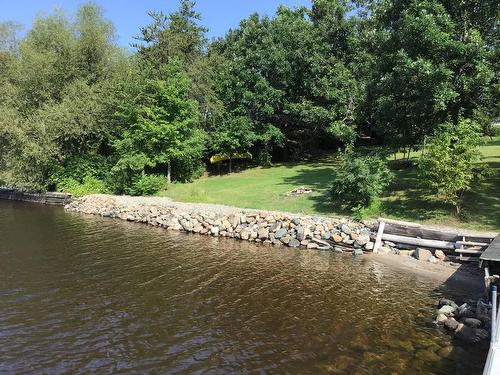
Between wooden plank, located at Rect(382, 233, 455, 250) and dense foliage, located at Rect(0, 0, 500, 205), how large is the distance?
10.7 m

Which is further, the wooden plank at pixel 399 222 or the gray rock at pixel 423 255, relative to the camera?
the wooden plank at pixel 399 222

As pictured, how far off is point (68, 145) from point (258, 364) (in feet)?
112

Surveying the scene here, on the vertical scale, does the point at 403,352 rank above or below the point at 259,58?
below

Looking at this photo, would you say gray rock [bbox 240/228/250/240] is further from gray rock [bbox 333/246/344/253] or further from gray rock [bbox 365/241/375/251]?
gray rock [bbox 365/241/375/251]

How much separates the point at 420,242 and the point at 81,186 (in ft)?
92.1

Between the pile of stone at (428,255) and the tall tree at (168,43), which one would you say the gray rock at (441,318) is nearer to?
the pile of stone at (428,255)

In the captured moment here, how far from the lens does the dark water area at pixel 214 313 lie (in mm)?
9875

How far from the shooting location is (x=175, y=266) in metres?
17.0

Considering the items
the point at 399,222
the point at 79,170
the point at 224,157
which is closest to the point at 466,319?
the point at 399,222

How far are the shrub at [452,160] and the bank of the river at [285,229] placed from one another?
382 centimetres

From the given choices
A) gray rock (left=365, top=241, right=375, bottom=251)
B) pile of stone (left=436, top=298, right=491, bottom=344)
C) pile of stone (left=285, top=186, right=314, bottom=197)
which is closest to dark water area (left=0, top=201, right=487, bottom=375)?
pile of stone (left=436, top=298, right=491, bottom=344)

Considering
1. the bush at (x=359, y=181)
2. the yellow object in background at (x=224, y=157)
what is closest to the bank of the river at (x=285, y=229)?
the bush at (x=359, y=181)

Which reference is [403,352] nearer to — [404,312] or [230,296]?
[404,312]

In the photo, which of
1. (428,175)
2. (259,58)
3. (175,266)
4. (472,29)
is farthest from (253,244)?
(259,58)
